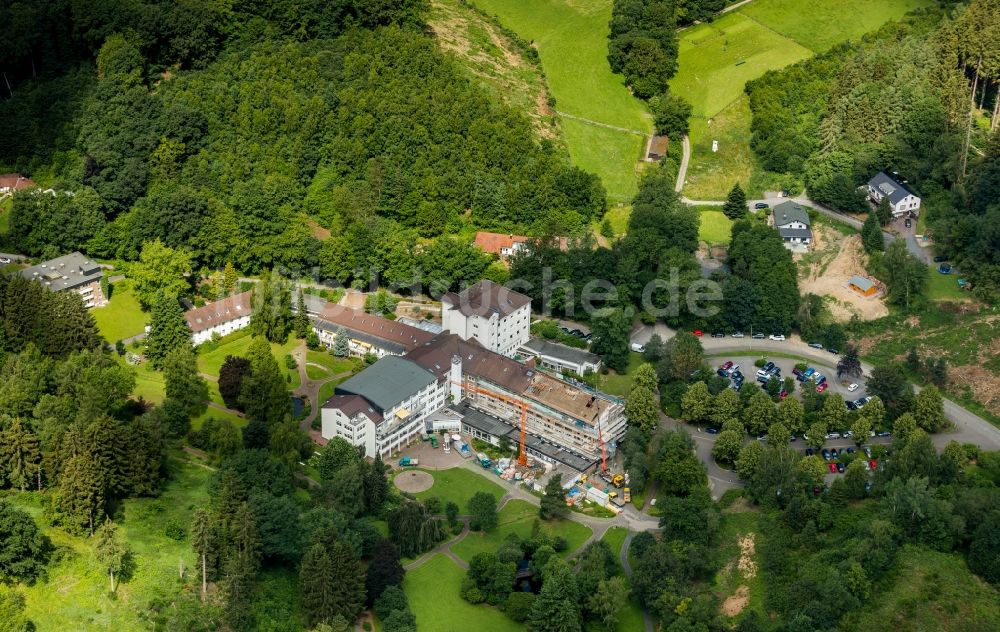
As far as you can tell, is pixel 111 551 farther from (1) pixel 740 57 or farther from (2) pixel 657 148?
(1) pixel 740 57

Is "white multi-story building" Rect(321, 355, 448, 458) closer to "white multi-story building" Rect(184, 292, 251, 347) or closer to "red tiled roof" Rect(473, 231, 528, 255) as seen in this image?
"white multi-story building" Rect(184, 292, 251, 347)

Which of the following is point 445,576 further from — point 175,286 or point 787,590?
point 175,286

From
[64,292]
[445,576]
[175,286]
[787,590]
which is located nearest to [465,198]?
[175,286]

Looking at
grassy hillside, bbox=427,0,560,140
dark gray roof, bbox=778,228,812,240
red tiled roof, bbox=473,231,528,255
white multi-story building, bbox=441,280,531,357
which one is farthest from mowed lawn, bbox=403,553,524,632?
grassy hillside, bbox=427,0,560,140

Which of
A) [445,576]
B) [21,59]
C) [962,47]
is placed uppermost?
[962,47]

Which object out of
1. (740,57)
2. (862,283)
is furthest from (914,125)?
(740,57)

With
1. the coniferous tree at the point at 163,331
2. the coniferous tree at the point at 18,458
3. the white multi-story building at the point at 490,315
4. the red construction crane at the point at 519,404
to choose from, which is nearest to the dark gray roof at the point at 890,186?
the white multi-story building at the point at 490,315

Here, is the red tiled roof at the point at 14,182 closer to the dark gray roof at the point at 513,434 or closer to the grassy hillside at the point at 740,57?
the dark gray roof at the point at 513,434
